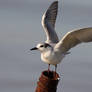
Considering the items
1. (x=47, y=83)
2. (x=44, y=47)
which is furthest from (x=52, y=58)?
(x=47, y=83)

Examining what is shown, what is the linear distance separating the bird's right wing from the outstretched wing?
1.23 metres

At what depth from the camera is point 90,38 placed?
1301 centimetres

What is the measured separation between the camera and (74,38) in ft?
43.8

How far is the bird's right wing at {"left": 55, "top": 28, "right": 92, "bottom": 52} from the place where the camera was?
12.9 metres

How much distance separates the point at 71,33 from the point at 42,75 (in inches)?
107

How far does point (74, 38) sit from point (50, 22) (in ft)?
12.1

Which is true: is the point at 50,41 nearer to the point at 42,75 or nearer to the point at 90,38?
the point at 90,38

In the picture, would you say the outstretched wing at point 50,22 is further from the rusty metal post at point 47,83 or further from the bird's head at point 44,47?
the rusty metal post at point 47,83

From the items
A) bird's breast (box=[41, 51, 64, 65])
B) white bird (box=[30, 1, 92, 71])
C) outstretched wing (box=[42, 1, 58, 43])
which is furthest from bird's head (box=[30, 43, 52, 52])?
outstretched wing (box=[42, 1, 58, 43])

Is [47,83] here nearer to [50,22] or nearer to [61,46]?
[61,46]

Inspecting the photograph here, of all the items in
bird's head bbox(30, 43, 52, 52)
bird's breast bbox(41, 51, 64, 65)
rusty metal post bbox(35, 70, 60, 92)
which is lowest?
rusty metal post bbox(35, 70, 60, 92)

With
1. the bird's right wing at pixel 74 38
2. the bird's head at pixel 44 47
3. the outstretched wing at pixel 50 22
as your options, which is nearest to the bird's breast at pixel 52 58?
the bird's head at pixel 44 47

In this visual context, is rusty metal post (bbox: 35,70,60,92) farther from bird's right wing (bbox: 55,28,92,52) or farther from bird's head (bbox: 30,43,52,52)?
bird's right wing (bbox: 55,28,92,52)

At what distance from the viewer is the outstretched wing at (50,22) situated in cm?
1495
